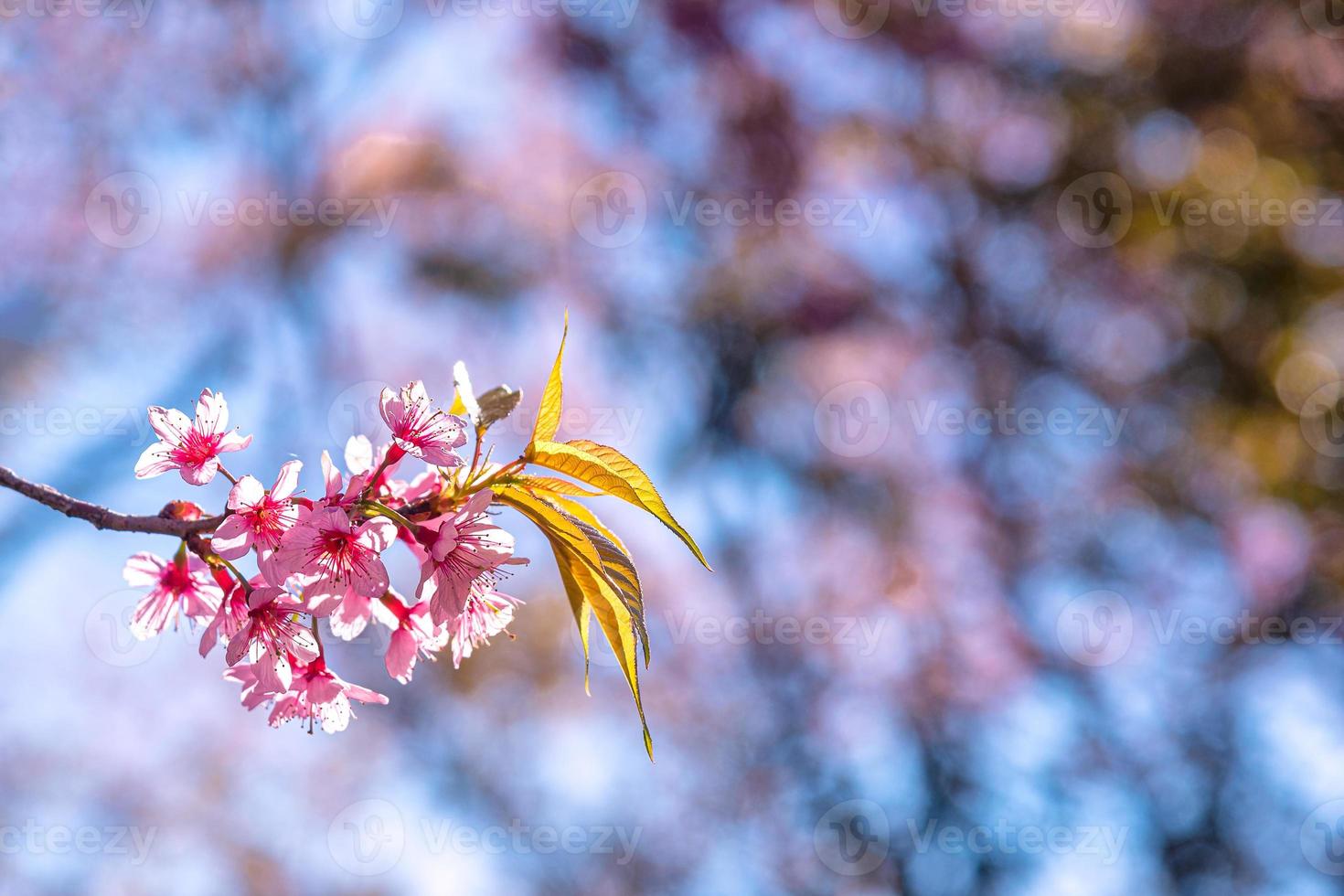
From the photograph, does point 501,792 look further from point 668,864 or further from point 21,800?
point 21,800

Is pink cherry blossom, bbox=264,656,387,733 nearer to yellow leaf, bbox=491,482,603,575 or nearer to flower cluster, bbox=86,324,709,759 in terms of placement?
flower cluster, bbox=86,324,709,759

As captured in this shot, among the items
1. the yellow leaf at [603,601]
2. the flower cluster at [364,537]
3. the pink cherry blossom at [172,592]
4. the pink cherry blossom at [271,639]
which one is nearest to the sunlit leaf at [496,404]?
the flower cluster at [364,537]

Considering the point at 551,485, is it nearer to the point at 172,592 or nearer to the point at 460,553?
the point at 460,553

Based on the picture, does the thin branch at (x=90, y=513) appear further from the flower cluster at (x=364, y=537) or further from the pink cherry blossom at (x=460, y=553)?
the pink cherry blossom at (x=460, y=553)

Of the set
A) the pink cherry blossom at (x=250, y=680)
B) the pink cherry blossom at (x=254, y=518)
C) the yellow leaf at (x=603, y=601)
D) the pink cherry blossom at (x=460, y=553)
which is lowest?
the pink cherry blossom at (x=250, y=680)

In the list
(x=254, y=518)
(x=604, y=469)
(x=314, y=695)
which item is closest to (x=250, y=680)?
(x=314, y=695)

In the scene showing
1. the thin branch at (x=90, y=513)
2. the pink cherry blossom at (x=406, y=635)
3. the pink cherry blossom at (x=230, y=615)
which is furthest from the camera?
the pink cherry blossom at (x=406, y=635)
